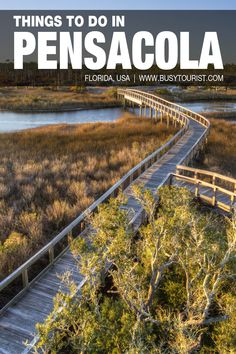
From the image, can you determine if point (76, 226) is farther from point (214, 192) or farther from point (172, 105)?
point (172, 105)

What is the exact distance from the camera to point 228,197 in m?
12.7

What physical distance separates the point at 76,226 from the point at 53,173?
626cm

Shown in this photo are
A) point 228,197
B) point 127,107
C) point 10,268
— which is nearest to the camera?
point 10,268

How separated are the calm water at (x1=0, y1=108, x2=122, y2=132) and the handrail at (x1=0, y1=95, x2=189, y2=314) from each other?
15.2 metres

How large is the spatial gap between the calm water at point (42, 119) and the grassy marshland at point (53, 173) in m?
7.20

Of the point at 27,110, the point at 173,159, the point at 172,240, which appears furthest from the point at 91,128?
the point at 172,240

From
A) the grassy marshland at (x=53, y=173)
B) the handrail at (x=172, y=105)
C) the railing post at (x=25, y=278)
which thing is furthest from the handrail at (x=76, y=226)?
the handrail at (x=172, y=105)

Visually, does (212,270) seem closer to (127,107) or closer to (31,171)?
(31,171)

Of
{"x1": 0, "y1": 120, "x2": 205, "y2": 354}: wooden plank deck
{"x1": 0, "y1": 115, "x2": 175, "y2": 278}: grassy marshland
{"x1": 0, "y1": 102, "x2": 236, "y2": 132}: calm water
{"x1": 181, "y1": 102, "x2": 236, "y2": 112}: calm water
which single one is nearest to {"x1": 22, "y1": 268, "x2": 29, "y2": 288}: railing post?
{"x1": 0, "y1": 120, "x2": 205, "y2": 354}: wooden plank deck

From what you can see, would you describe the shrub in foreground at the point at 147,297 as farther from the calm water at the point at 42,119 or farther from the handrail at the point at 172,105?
the calm water at the point at 42,119

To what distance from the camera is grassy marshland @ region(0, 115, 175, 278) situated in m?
9.84

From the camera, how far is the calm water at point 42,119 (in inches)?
1403

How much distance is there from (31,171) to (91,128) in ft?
48.5

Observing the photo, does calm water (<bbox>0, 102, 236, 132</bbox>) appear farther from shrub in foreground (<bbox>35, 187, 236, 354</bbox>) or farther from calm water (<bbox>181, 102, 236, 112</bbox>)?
shrub in foreground (<bbox>35, 187, 236, 354</bbox>)
